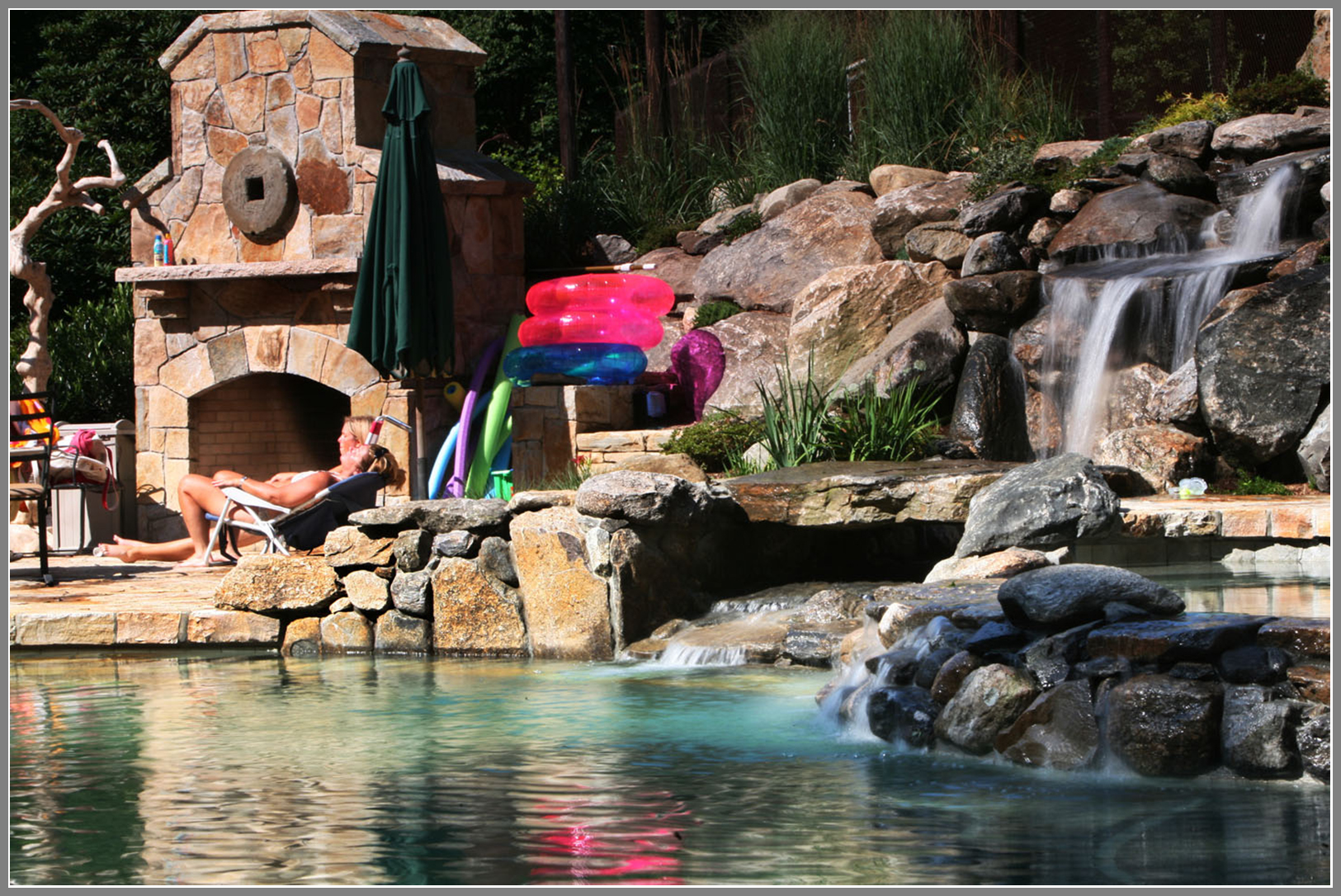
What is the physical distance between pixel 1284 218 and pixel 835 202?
489 cm

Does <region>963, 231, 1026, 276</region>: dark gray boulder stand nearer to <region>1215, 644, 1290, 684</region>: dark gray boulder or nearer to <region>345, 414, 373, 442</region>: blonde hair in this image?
<region>345, 414, 373, 442</region>: blonde hair

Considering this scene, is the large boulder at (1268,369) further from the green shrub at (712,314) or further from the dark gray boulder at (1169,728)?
the green shrub at (712,314)

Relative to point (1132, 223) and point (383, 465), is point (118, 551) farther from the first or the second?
point (1132, 223)

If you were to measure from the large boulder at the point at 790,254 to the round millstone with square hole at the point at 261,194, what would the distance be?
440cm

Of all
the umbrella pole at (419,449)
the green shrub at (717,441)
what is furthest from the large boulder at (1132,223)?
the umbrella pole at (419,449)

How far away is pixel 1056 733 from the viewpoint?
201 inches

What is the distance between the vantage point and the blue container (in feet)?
41.6

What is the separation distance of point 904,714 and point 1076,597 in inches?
30.6

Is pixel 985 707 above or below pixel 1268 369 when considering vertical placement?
below

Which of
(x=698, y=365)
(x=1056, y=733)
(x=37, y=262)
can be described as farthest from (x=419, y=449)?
(x=1056, y=733)

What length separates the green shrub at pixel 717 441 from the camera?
35.2 feet

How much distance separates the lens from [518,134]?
2348 cm

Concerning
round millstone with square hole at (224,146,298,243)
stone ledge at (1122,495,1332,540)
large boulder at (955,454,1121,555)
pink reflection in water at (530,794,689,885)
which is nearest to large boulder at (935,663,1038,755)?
pink reflection in water at (530,794,689,885)

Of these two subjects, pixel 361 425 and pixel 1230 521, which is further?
pixel 361 425
